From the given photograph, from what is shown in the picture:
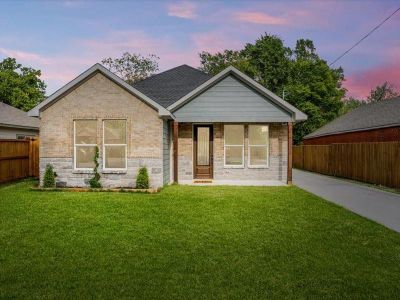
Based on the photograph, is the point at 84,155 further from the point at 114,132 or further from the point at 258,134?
the point at 258,134

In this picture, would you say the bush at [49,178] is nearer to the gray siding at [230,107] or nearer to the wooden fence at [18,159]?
the wooden fence at [18,159]

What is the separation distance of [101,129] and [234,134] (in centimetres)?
647

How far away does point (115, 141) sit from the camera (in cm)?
1508

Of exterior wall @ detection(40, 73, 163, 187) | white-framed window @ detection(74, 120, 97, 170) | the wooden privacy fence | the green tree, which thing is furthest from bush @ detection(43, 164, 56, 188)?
the green tree

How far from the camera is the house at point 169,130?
14.8 metres

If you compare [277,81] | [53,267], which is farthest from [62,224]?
[277,81]

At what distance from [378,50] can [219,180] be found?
1494 cm

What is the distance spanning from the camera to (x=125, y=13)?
1614 cm

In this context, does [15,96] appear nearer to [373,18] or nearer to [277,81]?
[277,81]

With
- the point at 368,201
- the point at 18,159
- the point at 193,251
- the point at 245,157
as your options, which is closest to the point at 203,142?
the point at 245,157

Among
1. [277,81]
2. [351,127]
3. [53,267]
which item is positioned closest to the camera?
[53,267]

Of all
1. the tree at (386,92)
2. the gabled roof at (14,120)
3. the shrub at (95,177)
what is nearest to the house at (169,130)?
the shrub at (95,177)

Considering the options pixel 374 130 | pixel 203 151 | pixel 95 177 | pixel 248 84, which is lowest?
pixel 95 177

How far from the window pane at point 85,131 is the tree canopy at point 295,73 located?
3495 centimetres
